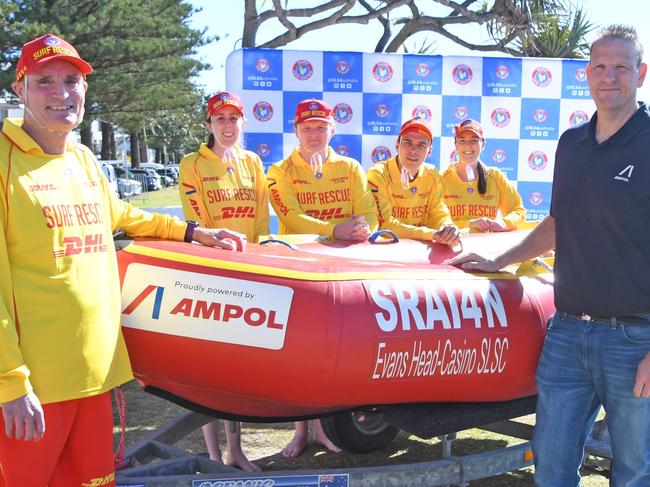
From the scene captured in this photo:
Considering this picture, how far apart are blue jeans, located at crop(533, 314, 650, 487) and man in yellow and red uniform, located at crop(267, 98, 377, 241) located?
5.48 feet

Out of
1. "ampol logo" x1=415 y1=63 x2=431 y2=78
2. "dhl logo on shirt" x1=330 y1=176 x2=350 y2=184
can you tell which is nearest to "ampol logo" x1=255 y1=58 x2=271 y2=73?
"ampol logo" x1=415 y1=63 x2=431 y2=78

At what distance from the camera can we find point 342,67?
5902mm

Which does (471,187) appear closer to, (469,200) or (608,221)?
(469,200)

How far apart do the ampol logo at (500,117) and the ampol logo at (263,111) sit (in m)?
1.98

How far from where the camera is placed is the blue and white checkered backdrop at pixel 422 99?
19.0 feet

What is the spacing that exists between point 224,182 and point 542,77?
12.0 ft

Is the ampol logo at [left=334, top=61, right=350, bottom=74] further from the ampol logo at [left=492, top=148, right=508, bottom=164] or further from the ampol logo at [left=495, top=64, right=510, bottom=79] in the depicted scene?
the ampol logo at [left=492, top=148, right=508, bottom=164]

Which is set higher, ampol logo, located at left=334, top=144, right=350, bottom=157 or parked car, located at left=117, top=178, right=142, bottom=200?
ampol logo, located at left=334, top=144, right=350, bottom=157

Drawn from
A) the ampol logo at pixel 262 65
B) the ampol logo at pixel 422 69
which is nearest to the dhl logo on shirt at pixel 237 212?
the ampol logo at pixel 262 65

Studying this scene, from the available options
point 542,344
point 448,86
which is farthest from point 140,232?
point 448,86

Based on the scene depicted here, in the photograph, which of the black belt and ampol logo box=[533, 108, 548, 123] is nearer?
the black belt

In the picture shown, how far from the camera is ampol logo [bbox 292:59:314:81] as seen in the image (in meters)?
5.81

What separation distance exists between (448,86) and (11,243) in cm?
472

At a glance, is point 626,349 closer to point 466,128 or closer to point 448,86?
point 466,128
